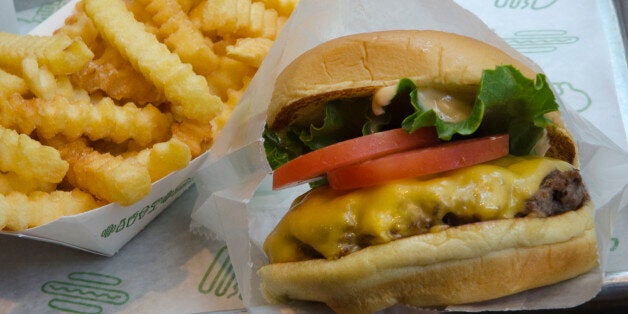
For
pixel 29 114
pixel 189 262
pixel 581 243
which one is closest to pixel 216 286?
pixel 189 262

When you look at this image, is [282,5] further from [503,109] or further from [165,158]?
[503,109]

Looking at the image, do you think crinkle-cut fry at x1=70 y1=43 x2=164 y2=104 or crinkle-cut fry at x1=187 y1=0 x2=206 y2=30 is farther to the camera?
crinkle-cut fry at x1=187 y1=0 x2=206 y2=30

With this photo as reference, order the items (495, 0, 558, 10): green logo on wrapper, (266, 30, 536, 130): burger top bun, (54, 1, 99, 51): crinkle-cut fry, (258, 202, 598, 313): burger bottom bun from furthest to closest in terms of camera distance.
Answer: (495, 0, 558, 10): green logo on wrapper
(54, 1, 99, 51): crinkle-cut fry
(266, 30, 536, 130): burger top bun
(258, 202, 598, 313): burger bottom bun

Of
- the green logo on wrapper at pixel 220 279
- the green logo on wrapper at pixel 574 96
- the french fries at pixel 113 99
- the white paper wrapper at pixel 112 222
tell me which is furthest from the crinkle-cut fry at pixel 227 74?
the green logo on wrapper at pixel 574 96

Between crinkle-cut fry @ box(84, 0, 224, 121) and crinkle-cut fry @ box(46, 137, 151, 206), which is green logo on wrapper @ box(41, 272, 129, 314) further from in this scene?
crinkle-cut fry @ box(84, 0, 224, 121)

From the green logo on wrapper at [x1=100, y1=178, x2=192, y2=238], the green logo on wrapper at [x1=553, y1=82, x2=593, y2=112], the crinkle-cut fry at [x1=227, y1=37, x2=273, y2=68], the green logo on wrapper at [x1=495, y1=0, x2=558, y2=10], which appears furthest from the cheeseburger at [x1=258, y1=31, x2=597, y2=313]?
the green logo on wrapper at [x1=495, y1=0, x2=558, y2=10]

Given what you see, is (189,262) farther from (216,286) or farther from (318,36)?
(318,36)

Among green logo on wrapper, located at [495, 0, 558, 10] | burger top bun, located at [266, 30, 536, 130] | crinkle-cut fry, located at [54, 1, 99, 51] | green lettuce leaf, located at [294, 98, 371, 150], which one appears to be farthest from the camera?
green logo on wrapper, located at [495, 0, 558, 10]

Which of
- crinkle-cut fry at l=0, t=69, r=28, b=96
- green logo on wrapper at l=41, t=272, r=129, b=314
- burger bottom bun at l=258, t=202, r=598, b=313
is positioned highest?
crinkle-cut fry at l=0, t=69, r=28, b=96
